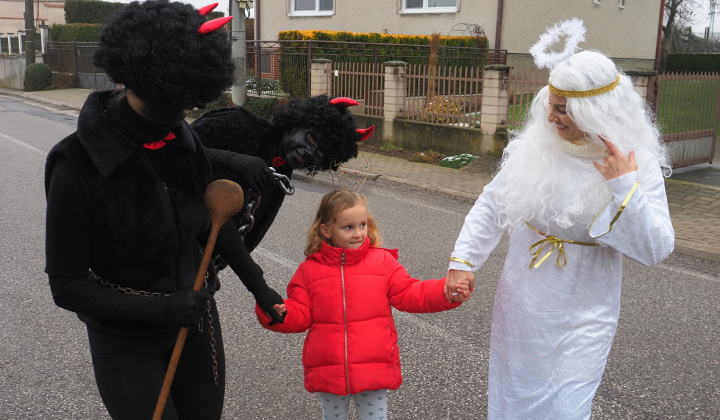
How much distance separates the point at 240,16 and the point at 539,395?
11881 millimetres

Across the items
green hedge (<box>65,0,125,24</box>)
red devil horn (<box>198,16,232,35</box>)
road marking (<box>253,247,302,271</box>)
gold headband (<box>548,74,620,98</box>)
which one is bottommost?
road marking (<box>253,247,302,271</box>)

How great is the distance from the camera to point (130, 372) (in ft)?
6.75

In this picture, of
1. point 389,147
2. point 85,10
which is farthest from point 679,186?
point 85,10

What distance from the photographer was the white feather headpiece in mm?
2809

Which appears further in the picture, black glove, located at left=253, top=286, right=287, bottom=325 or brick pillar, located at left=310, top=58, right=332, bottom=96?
brick pillar, located at left=310, top=58, right=332, bottom=96

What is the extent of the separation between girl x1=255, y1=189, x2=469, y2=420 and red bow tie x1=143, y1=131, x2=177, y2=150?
84 centimetres

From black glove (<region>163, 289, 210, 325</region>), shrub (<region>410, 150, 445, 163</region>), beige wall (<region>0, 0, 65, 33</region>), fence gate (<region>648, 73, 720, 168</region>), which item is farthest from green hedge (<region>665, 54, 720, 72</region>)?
beige wall (<region>0, 0, 65, 33</region>)

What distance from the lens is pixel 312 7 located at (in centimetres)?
2205

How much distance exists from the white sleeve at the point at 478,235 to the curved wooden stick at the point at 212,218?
0.98 metres

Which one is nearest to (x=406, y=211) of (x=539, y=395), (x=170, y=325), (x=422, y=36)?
(x=539, y=395)

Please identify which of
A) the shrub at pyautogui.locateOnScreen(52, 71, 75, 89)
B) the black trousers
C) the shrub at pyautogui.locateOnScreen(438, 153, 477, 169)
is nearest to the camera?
the black trousers

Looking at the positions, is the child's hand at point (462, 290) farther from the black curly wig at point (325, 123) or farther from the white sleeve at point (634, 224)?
the black curly wig at point (325, 123)

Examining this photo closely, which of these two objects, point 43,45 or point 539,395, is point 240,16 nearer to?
point 539,395

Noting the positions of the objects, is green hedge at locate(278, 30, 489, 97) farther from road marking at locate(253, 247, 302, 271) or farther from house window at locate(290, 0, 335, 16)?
road marking at locate(253, 247, 302, 271)
